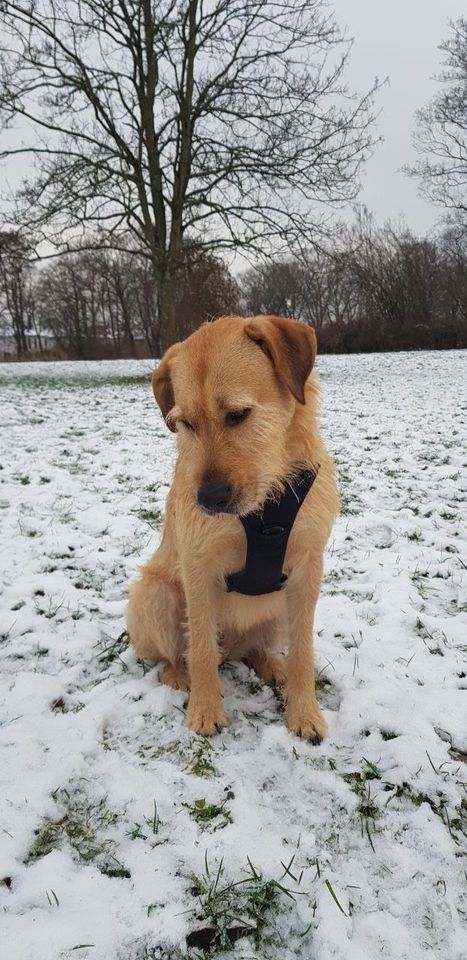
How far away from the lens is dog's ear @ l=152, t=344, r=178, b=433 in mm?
2375

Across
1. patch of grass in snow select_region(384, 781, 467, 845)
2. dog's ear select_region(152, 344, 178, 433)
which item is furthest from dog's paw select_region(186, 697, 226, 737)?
dog's ear select_region(152, 344, 178, 433)

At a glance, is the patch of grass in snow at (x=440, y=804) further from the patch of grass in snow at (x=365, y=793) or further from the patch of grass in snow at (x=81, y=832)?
the patch of grass in snow at (x=81, y=832)

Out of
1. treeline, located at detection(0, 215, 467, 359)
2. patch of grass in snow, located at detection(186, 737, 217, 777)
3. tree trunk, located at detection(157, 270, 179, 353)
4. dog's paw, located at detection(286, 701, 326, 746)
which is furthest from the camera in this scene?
treeline, located at detection(0, 215, 467, 359)

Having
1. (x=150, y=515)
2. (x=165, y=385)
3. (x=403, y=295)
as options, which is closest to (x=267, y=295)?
(x=403, y=295)

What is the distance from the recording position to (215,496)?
1.91 metres

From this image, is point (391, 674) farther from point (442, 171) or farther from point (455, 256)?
point (455, 256)

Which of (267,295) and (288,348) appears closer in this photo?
(288,348)

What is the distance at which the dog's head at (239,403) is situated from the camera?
1.97 m

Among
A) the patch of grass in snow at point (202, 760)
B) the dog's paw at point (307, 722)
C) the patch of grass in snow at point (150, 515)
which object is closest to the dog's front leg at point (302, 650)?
the dog's paw at point (307, 722)

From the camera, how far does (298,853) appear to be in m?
1.74

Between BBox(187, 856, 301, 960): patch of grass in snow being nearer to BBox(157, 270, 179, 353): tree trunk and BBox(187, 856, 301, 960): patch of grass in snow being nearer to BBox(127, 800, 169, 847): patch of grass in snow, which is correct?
BBox(127, 800, 169, 847): patch of grass in snow

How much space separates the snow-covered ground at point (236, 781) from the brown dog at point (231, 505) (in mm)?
177

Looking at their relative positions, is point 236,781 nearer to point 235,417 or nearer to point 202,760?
point 202,760

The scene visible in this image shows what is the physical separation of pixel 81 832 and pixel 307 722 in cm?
102
